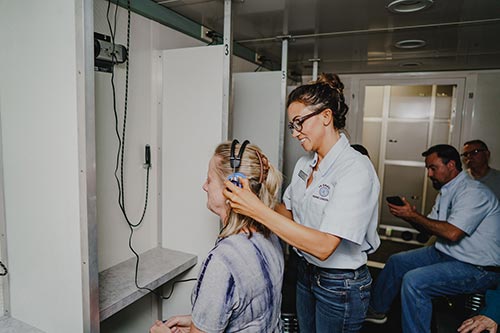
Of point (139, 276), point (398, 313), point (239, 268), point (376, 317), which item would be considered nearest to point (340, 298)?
point (239, 268)

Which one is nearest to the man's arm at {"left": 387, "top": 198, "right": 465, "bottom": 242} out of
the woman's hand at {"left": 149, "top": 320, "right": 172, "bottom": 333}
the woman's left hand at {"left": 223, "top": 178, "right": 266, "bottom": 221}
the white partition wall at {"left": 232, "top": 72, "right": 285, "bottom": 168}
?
the white partition wall at {"left": 232, "top": 72, "right": 285, "bottom": 168}

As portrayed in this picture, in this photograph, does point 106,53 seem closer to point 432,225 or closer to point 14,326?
point 14,326

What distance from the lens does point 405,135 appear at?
15.9 ft

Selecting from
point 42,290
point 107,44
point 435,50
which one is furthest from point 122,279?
point 435,50

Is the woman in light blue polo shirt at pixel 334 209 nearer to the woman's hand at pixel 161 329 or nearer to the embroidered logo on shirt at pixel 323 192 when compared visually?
the embroidered logo on shirt at pixel 323 192

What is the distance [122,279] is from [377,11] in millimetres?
2063

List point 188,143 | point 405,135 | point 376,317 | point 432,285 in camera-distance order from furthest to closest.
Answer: point 405,135, point 376,317, point 432,285, point 188,143

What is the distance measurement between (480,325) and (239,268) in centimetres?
168

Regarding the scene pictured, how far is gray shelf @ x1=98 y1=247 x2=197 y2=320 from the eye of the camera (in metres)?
1.55

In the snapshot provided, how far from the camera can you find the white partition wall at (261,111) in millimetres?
2562

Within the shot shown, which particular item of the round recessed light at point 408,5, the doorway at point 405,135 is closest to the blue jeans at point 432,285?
the round recessed light at point 408,5

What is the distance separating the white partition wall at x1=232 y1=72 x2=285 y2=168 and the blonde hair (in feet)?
4.47

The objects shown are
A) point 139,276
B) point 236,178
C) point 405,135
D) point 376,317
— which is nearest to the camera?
point 236,178

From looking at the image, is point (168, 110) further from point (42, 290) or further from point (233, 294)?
point (233, 294)
